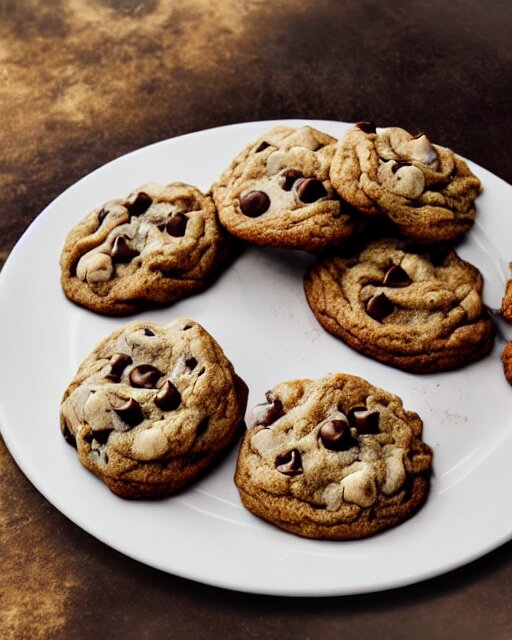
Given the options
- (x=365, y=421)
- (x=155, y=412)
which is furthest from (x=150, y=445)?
(x=365, y=421)

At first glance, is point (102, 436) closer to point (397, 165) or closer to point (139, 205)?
point (139, 205)

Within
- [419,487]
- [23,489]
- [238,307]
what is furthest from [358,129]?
[23,489]

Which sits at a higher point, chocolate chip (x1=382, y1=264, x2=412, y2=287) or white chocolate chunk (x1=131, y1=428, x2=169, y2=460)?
chocolate chip (x1=382, y1=264, x2=412, y2=287)

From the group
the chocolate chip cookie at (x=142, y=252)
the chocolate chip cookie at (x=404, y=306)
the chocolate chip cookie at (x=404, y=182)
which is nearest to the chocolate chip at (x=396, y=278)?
the chocolate chip cookie at (x=404, y=306)

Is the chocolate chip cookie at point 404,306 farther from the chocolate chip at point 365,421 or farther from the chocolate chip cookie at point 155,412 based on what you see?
the chocolate chip cookie at point 155,412

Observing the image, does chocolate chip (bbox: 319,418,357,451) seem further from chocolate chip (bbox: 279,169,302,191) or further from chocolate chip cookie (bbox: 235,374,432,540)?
chocolate chip (bbox: 279,169,302,191)

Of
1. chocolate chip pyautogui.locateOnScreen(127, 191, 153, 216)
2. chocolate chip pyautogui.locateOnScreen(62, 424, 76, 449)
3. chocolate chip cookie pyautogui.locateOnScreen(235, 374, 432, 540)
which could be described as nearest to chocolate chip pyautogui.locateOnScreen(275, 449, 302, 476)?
chocolate chip cookie pyautogui.locateOnScreen(235, 374, 432, 540)

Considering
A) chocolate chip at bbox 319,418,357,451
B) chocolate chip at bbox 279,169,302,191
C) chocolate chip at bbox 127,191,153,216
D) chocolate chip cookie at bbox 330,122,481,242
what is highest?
chocolate chip cookie at bbox 330,122,481,242
